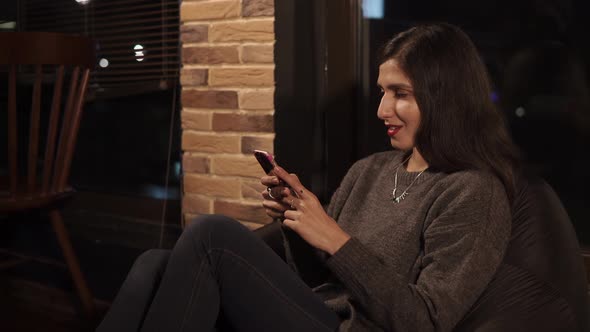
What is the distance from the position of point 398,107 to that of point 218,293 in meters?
0.56

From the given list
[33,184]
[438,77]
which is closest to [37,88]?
[33,184]

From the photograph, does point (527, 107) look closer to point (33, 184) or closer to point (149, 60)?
point (149, 60)

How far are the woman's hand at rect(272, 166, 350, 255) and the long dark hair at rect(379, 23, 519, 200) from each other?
0.95 feet

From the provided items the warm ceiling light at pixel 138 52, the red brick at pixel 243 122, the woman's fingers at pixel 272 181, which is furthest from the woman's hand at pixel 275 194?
the warm ceiling light at pixel 138 52

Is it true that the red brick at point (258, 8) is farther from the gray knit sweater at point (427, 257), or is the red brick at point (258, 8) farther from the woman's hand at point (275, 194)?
the gray knit sweater at point (427, 257)

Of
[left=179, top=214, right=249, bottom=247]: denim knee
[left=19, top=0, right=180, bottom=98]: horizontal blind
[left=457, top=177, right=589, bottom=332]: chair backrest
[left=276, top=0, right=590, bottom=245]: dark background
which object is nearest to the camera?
[left=457, top=177, right=589, bottom=332]: chair backrest

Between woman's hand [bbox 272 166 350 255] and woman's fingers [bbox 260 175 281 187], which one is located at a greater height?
woman's fingers [bbox 260 175 281 187]

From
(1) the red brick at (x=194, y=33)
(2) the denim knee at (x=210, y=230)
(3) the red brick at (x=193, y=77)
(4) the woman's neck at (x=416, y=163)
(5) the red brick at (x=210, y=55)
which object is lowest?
(2) the denim knee at (x=210, y=230)

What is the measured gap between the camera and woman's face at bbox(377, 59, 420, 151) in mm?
1370

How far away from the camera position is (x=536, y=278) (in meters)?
1.23

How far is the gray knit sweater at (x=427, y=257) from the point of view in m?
1.17

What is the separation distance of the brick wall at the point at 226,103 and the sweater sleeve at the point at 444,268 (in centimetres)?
77

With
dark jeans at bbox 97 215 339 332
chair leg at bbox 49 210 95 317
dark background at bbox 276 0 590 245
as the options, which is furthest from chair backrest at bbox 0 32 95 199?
dark jeans at bbox 97 215 339 332

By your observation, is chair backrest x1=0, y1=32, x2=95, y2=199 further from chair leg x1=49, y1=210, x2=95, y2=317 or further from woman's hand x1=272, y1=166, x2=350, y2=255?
woman's hand x1=272, y1=166, x2=350, y2=255
